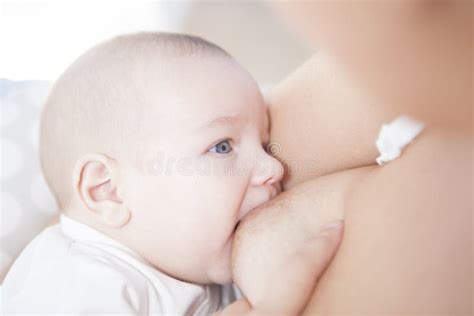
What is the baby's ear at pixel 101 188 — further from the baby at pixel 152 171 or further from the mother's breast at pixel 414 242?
the mother's breast at pixel 414 242

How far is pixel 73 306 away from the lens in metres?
0.70

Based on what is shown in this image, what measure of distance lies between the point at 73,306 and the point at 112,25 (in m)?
0.95

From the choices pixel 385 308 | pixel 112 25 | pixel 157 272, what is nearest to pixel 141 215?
pixel 157 272

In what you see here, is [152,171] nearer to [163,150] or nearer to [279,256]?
[163,150]

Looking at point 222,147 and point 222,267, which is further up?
point 222,147

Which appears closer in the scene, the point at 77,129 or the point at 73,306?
the point at 73,306

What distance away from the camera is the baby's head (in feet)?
2.58

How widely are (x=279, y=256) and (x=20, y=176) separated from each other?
0.69 meters

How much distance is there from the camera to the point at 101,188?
0.83 m

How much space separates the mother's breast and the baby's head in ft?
0.83


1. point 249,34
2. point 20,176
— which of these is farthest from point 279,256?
point 249,34

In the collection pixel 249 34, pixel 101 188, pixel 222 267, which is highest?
pixel 249 34

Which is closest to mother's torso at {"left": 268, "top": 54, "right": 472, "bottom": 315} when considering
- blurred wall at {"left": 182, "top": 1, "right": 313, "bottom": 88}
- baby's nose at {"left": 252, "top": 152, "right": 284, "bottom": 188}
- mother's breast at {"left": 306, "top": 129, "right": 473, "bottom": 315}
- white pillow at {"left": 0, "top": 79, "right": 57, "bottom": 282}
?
mother's breast at {"left": 306, "top": 129, "right": 473, "bottom": 315}

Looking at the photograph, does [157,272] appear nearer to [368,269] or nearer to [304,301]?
[304,301]
